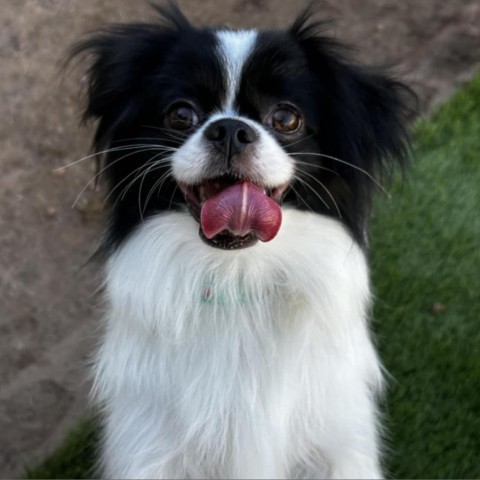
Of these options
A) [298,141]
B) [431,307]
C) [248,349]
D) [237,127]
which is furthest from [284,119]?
[431,307]

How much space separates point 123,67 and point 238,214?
503 mm

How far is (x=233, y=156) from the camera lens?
1758 mm

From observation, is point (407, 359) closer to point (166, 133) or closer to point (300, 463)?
point (300, 463)

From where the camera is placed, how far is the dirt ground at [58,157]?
2670 millimetres

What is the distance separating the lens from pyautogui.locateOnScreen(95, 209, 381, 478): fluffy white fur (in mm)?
1928

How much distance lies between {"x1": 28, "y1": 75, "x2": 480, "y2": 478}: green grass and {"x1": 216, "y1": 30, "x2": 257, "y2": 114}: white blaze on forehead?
3.22 ft

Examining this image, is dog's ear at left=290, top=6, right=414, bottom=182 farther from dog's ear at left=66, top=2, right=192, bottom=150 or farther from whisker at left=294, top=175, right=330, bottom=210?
dog's ear at left=66, top=2, right=192, bottom=150

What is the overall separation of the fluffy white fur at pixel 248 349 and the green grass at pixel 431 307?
559mm

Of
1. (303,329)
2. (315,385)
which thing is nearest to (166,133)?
(303,329)

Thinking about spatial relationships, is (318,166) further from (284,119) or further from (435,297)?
(435,297)

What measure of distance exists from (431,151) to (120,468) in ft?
5.82

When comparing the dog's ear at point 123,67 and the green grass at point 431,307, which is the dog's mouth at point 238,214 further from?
the green grass at point 431,307

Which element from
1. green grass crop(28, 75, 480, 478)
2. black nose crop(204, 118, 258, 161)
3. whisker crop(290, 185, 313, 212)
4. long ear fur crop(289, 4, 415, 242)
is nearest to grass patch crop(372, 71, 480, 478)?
green grass crop(28, 75, 480, 478)

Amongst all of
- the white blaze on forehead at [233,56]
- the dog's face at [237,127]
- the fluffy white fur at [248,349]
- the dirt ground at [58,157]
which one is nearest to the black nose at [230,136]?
the dog's face at [237,127]
